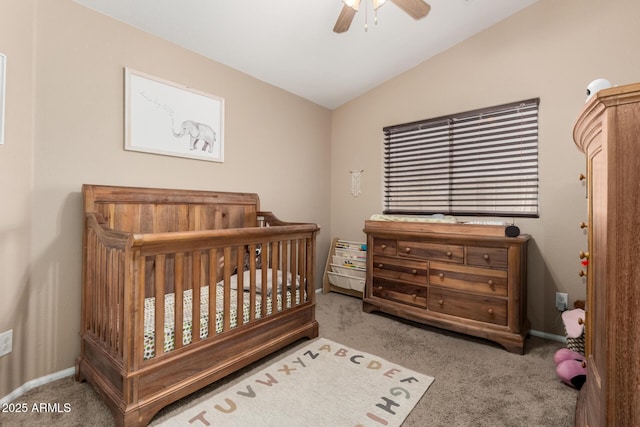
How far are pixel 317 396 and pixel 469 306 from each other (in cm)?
134

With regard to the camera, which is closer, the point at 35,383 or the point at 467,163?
the point at 35,383

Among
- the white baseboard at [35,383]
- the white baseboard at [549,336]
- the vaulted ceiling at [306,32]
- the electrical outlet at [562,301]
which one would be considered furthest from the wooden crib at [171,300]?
the electrical outlet at [562,301]

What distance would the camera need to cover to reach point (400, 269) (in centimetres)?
259

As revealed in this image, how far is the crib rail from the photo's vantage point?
4.32ft

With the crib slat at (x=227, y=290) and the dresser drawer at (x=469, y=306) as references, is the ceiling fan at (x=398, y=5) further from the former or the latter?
the dresser drawer at (x=469, y=306)

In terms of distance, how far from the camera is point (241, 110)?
2.66 metres

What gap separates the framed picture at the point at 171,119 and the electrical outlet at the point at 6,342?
1.18 metres

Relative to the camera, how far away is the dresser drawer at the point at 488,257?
210 cm

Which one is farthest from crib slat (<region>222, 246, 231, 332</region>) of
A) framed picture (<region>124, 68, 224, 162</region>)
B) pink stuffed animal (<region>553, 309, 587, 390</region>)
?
pink stuffed animal (<region>553, 309, 587, 390</region>)

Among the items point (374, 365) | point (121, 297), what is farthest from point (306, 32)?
point (374, 365)

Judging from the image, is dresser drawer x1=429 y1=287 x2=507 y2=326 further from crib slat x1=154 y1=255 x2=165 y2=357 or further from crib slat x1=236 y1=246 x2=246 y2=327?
crib slat x1=154 y1=255 x2=165 y2=357

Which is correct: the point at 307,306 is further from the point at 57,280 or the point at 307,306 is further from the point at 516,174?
the point at 516,174

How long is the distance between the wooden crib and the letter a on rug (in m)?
0.14

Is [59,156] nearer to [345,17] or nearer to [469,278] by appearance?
[345,17]
